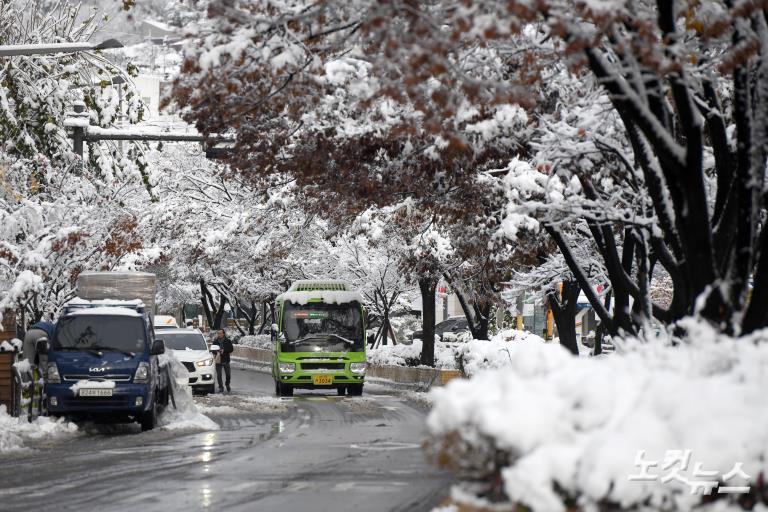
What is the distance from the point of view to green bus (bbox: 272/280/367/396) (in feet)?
108

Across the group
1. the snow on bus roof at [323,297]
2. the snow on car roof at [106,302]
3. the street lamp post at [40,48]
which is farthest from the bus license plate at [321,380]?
the street lamp post at [40,48]

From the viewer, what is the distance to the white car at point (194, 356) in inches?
1324

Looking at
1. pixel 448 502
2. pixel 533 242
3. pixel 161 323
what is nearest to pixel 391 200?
pixel 533 242

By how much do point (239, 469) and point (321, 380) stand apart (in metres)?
18.3

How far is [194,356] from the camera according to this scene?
34.0 metres

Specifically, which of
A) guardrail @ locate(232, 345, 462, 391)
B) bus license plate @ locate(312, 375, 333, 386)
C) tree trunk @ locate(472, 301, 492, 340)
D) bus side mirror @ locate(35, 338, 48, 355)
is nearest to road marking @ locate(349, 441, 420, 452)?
bus side mirror @ locate(35, 338, 48, 355)

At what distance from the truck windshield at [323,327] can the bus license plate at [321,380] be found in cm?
72

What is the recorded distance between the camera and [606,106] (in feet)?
50.7

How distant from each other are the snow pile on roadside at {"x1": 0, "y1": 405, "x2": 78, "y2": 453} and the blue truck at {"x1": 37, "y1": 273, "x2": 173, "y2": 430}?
205 mm

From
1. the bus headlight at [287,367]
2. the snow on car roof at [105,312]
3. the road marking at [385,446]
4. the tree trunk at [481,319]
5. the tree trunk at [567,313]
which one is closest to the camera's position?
the road marking at [385,446]

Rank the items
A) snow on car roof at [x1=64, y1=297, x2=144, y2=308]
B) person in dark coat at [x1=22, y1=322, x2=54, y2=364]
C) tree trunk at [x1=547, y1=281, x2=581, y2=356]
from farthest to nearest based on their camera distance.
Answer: tree trunk at [x1=547, y1=281, x2=581, y2=356] → snow on car roof at [x1=64, y1=297, x2=144, y2=308] → person in dark coat at [x1=22, y1=322, x2=54, y2=364]

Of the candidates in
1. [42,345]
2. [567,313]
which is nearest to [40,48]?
[42,345]

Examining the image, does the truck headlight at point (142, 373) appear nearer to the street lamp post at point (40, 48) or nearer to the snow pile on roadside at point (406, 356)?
the street lamp post at point (40, 48)

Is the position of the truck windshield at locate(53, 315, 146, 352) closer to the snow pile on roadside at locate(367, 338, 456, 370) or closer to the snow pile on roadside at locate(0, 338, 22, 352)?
the snow pile on roadside at locate(0, 338, 22, 352)
